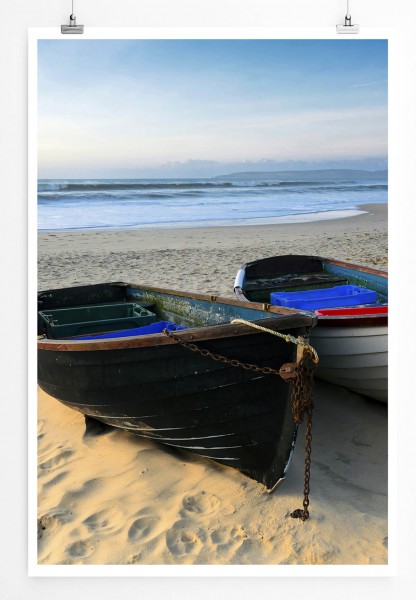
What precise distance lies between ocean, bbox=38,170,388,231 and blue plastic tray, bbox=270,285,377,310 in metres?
7.67

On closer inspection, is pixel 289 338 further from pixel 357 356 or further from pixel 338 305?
pixel 338 305

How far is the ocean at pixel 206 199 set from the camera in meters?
13.8

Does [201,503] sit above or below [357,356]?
below

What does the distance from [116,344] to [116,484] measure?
819mm

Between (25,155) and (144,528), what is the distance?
5.94 feet

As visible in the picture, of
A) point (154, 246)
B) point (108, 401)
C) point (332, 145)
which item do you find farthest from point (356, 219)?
point (108, 401)

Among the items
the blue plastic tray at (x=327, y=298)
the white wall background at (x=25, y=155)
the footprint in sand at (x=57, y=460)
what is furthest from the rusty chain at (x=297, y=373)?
the blue plastic tray at (x=327, y=298)

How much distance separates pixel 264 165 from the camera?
18688 millimetres

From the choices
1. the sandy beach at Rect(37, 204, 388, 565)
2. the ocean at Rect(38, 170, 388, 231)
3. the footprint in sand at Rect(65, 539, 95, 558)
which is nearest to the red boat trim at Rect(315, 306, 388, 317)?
the sandy beach at Rect(37, 204, 388, 565)

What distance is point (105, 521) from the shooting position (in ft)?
9.67
